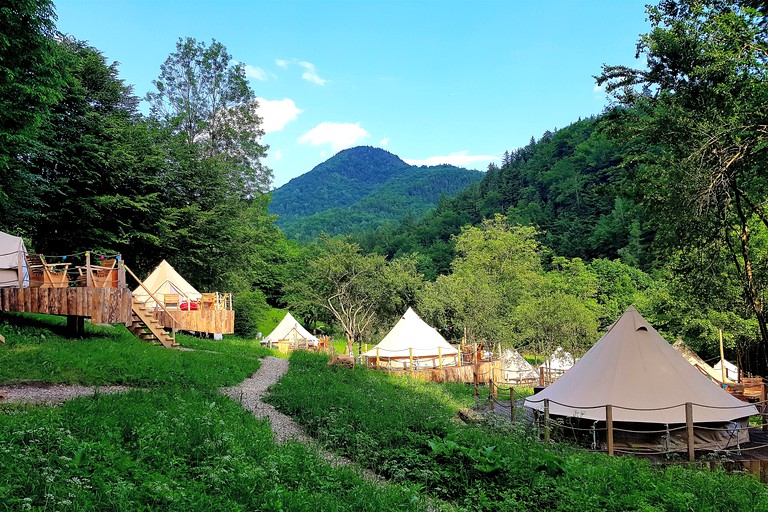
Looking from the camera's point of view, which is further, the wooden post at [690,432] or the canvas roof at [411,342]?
the canvas roof at [411,342]

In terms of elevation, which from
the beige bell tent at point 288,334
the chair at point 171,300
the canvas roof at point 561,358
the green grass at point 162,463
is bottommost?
the canvas roof at point 561,358

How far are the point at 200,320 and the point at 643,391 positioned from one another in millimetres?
20029

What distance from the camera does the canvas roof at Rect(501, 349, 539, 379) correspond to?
34000mm

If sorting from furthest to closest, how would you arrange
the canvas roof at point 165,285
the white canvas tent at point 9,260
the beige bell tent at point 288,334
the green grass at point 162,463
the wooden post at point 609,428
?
the beige bell tent at point 288,334
the canvas roof at point 165,285
the white canvas tent at point 9,260
the wooden post at point 609,428
the green grass at point 162,463

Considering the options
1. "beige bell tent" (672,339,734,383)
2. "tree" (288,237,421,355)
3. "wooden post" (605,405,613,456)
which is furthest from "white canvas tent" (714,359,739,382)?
"wooden post" (605,405,613,456)

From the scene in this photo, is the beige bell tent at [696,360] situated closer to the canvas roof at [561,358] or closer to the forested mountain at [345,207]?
the canvas roof at [561,358]

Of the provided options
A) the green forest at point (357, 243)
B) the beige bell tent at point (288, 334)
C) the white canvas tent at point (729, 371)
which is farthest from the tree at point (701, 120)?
the beige bell tent at point (288, 334)

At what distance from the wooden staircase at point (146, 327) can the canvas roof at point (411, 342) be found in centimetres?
1396

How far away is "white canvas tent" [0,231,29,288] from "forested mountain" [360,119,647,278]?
225 ft

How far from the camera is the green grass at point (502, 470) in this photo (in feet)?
22.5

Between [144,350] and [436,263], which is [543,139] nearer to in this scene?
[436,263]

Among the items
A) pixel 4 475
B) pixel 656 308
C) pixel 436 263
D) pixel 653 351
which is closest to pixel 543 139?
pixel 436 263

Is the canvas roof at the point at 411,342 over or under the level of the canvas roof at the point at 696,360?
over

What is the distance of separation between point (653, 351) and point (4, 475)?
13879mm
